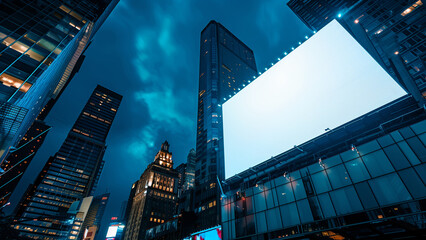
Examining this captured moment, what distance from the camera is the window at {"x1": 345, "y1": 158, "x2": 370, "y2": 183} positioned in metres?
19.6

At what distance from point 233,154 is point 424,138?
22768mm

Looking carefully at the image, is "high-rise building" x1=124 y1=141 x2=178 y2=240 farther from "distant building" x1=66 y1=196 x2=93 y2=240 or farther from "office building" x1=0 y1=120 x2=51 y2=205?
"office building" x1=0 y1=120 x2=51 y2=205

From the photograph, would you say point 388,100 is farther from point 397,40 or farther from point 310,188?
point 397,40

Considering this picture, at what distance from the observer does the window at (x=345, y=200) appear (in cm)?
1897

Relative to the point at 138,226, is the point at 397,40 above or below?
above

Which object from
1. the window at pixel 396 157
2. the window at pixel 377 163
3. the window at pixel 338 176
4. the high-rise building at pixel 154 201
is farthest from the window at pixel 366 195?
the high-rise building at pixel 154 201

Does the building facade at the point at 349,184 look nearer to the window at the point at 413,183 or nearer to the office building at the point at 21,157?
the window at the point at 413,183

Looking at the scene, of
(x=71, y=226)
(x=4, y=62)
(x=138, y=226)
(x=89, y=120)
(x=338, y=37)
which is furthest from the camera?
(x=89, y=120)

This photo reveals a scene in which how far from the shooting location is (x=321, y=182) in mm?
22078

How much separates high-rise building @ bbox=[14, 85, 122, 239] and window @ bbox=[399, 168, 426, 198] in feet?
500

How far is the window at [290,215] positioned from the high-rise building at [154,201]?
9397 centimetres

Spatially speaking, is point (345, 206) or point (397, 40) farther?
point (397, 40)

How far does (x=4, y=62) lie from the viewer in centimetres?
2173

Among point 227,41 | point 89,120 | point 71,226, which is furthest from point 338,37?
point 89,120
